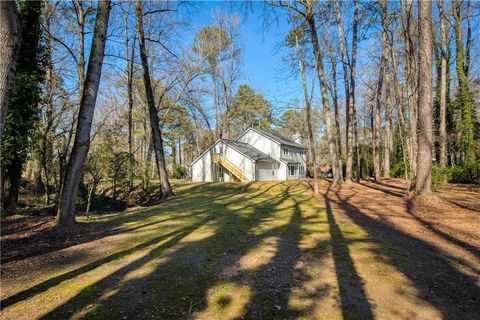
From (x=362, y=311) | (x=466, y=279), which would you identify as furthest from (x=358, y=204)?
(x=362, y=311)

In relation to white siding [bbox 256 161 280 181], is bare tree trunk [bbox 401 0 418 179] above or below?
above

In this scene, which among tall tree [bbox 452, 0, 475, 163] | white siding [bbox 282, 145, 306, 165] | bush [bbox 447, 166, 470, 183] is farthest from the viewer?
white siding [bbox 282, 145, 306, 165]

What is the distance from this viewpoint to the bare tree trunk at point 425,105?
8.89 metres

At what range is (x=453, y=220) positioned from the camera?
22.8ft

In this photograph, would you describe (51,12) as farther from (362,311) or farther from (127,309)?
(362,311)

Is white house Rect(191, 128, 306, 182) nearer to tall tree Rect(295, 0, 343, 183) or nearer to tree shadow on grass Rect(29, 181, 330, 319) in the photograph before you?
tall tree Rect(295, 0, 343, 183)

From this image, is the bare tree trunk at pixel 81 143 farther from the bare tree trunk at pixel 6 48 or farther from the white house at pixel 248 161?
the white house at pixel 248 161

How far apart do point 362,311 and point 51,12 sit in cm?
1753

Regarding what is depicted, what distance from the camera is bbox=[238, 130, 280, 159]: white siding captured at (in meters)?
31.7

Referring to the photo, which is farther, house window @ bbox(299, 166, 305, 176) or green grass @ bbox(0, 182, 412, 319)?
house window @ bbox(299, 166, 305, 176)

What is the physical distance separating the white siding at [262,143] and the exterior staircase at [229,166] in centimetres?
605

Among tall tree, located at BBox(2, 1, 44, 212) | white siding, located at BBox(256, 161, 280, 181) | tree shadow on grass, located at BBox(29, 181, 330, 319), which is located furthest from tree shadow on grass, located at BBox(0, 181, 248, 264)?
white siding, located at BBox(256, 161, 280, 181)

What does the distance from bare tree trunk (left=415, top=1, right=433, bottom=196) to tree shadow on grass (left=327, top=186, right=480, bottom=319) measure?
3822 mm

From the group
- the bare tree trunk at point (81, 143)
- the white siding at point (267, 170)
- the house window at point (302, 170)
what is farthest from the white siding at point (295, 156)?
the bare tree trunk at point (81, 143)
